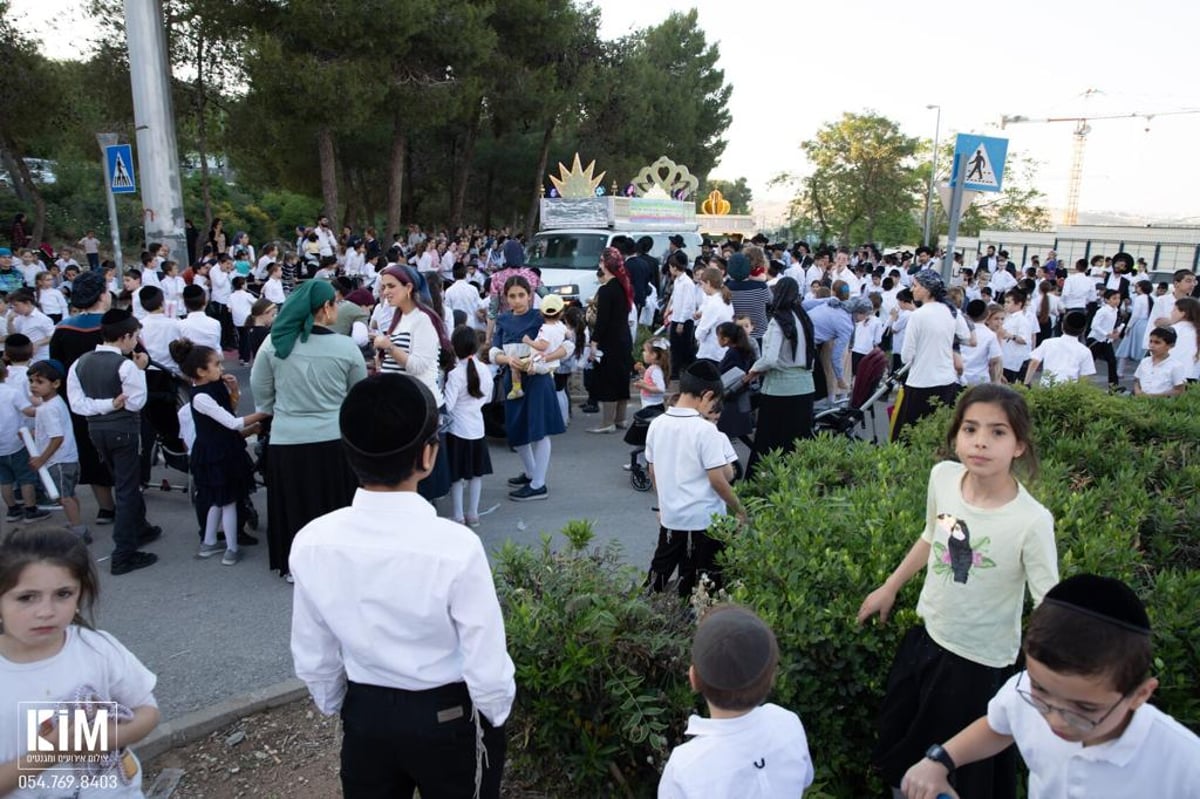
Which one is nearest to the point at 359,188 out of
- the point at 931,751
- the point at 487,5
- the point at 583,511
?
the point at 487,5

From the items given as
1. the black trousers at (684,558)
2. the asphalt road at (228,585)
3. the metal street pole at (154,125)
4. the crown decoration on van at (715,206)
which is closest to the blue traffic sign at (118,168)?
the metal street pole at (154,125)

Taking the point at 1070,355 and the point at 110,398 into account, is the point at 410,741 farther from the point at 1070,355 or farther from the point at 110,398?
the point at 1070,355

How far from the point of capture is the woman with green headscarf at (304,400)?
15.9 ft

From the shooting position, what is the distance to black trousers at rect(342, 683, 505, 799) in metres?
2.12

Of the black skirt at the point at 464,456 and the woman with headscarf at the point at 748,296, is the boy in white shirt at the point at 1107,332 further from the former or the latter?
the black skirt at the point at 464,456

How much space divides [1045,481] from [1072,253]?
37264 millimetres

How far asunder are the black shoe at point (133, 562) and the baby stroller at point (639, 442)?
12.0 ft

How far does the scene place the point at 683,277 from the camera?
10.6m

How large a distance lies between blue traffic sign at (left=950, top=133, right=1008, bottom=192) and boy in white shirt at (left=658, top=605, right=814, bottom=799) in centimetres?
817

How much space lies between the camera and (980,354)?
7.98 meters

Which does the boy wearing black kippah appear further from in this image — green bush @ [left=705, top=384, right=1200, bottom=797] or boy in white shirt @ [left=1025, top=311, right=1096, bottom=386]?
boy in white shirt @ [left=1025, top=311, right=1096, bottom=386]

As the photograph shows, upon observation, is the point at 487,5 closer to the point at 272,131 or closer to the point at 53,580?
the point at 272,131

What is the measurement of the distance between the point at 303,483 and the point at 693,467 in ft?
8.24

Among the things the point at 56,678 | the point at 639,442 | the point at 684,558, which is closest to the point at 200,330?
the point at 639,442
